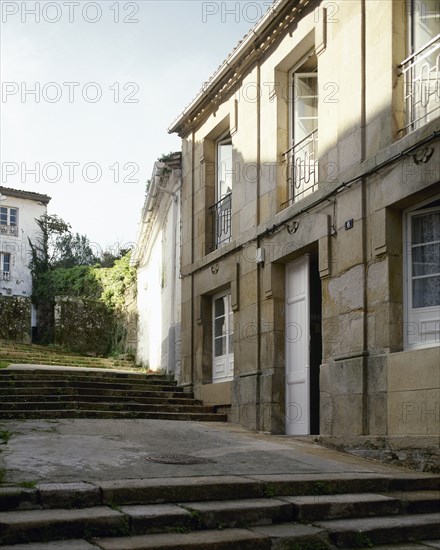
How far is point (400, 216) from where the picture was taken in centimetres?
854

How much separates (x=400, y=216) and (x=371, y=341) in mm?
1393

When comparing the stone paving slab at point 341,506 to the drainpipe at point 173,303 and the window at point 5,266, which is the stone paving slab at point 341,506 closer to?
the drainpipe at point 173,303

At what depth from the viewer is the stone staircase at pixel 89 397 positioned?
35.8 feet

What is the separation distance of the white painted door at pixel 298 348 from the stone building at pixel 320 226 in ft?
0.09

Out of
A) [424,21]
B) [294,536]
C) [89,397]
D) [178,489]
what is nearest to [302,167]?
[424,21]

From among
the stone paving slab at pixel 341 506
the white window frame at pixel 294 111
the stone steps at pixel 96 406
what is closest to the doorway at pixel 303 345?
the white window frame at pixel 294 111

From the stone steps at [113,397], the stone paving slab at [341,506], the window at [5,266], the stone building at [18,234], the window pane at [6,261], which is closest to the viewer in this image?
the stone paving slab at [341,506]

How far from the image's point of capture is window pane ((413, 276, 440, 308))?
8.11m

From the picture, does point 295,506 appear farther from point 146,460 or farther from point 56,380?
point 56,380

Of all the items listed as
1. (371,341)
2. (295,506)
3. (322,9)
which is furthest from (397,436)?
(322,9)

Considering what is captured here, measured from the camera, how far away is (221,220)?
13.5m

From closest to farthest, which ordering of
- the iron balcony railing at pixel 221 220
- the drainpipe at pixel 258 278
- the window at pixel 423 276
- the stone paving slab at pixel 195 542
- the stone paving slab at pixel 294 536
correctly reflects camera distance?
1. the stone paving slab at pixel 195 542
2. the stone paving slab at pixel 294 536
3. the window at pixel 423 276
4. the drainpipe at pixel 258 278
5. the iron balcony railing at pixel 221 220

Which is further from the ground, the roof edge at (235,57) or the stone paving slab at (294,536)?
the roof edge at (235,57)

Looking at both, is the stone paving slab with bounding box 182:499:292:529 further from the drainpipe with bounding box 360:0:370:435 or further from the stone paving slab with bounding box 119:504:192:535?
the drainpipe with bounding box 360:0:370:435
